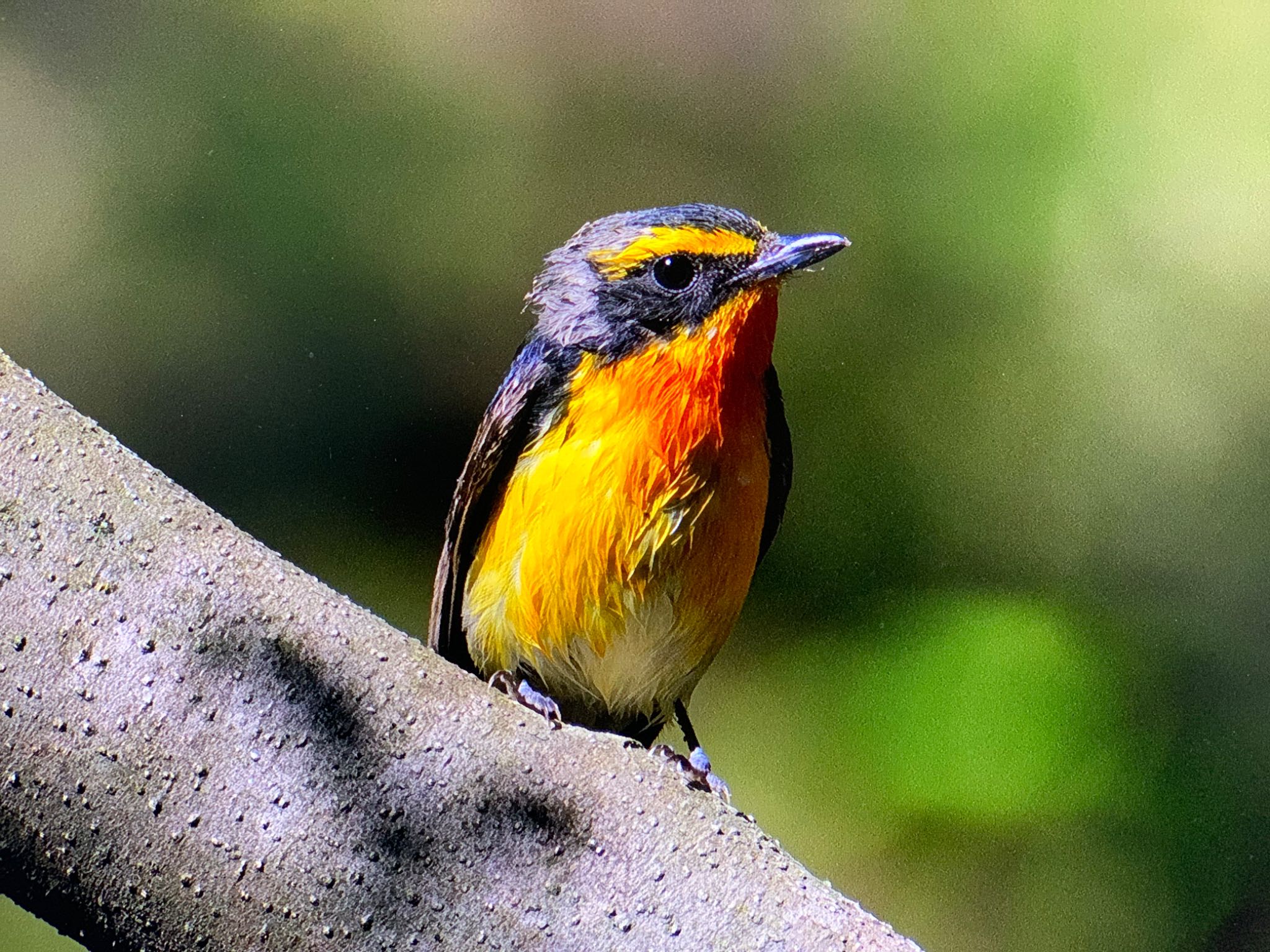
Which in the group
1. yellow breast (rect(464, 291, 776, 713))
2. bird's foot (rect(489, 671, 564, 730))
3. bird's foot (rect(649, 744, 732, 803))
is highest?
yellow breast (rect(464, 291, 776, 713))

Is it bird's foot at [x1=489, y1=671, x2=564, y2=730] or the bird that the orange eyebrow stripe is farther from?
bird's foot at [x1=489, y1=671, x2=564, y2=730]

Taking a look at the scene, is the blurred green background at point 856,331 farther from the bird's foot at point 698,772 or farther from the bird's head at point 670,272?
the bird's foot at point 698,772

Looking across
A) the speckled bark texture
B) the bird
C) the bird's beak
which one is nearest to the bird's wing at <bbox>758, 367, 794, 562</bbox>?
the bird

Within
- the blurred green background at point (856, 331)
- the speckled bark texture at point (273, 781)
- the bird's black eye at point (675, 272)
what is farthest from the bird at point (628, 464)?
the speckled bark texture at point (273, 781)

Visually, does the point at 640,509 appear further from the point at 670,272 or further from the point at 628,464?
the point at 670,272

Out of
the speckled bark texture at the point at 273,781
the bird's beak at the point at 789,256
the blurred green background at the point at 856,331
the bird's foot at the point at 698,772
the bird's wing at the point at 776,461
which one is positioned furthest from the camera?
the blurred green background at the point at 856,331
